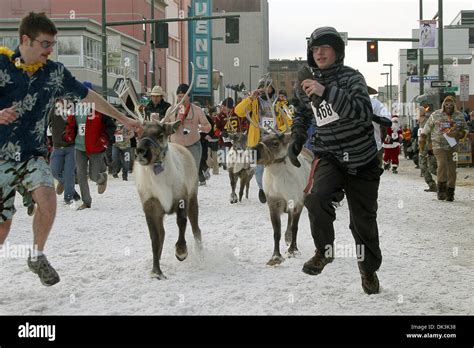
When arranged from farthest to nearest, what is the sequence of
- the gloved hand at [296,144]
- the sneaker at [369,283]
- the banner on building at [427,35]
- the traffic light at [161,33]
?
1. the banner on building at [427,35]
2. the traffic light at [161,33]
3. the gloved hand at [296,144]
4. the sneaker at [369,283]

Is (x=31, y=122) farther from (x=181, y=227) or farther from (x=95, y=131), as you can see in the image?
(x=95, y=131)

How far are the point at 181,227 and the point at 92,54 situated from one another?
124ft

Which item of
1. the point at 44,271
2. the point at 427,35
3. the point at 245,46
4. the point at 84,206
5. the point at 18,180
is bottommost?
the point at 84,206

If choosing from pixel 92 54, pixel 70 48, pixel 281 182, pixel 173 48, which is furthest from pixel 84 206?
pixel 173 48

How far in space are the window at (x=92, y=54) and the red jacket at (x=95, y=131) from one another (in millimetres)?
30330

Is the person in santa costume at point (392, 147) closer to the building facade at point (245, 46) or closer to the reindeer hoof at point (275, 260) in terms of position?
the reindeer hoof at point (275, 260)

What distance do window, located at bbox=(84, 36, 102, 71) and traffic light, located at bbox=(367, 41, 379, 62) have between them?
60.5 ft

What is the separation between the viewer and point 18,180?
18.7 feet

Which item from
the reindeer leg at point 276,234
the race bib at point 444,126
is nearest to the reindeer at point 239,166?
the race bib at point 444,126

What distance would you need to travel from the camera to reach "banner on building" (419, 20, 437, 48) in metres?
26.2

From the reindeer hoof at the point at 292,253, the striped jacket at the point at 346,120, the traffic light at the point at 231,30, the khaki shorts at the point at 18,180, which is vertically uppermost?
the traffic light at the point at 231,30

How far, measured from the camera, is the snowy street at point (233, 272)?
218 inches

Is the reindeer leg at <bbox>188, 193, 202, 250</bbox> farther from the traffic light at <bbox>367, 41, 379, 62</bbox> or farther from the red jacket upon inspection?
the traffic light at <bbox>367, 41, 379, 62</bbox>

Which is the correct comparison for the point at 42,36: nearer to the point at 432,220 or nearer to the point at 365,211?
the point at 365,211
